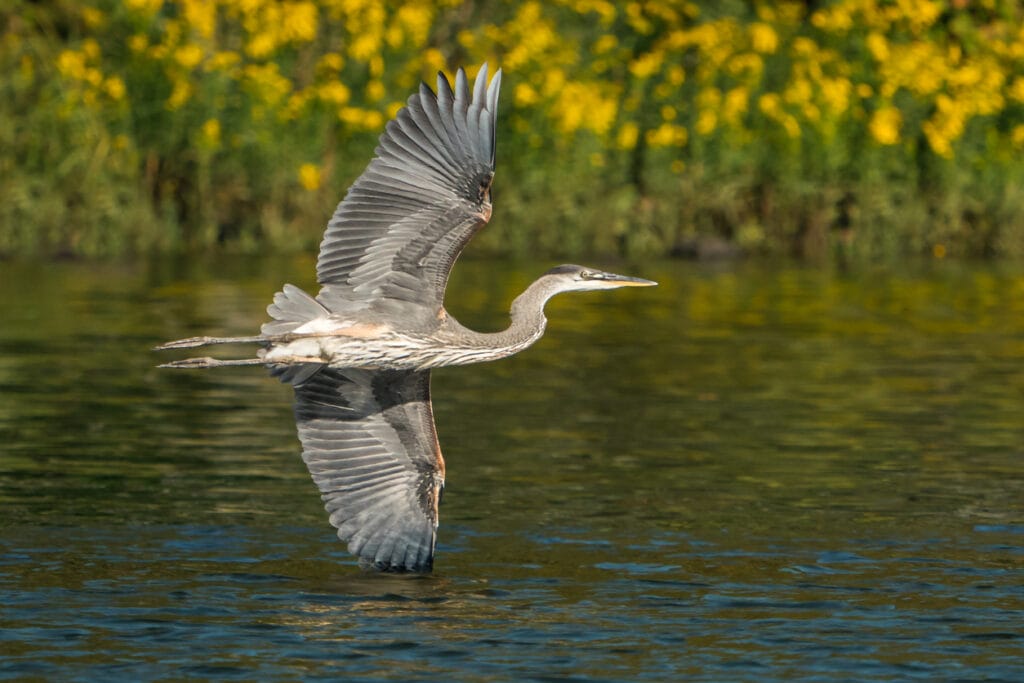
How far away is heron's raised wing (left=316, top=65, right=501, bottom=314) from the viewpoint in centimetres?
907

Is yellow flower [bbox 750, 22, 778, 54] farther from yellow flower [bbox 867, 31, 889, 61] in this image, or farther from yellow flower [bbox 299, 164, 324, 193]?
yellow flower [bbox 299, 164, 324, 193]

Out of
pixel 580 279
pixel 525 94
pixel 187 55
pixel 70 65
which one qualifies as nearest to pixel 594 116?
pixel 525 94

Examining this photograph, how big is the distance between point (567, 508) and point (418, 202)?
2535mm

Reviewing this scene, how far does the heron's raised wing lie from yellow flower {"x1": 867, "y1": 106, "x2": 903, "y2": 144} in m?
15.3

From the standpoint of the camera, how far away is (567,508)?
36.6 feet

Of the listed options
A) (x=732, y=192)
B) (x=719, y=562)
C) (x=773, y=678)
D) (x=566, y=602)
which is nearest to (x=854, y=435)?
(x=719, y=562)

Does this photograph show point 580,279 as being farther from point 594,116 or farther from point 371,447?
point 594,116

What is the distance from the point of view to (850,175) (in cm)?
2416

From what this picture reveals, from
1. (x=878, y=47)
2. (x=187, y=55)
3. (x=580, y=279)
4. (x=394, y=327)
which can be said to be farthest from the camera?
(x=878, y=47)

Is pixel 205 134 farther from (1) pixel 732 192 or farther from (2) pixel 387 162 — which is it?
(2) pixel 387 162

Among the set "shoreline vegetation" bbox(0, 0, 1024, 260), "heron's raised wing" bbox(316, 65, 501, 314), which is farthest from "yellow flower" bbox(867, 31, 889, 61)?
"heron's raised wing" bbox(316, 65, 501, 314)

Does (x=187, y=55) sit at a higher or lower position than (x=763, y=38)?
lower

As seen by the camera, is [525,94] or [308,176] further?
[525,94]

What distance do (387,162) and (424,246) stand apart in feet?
1.31
